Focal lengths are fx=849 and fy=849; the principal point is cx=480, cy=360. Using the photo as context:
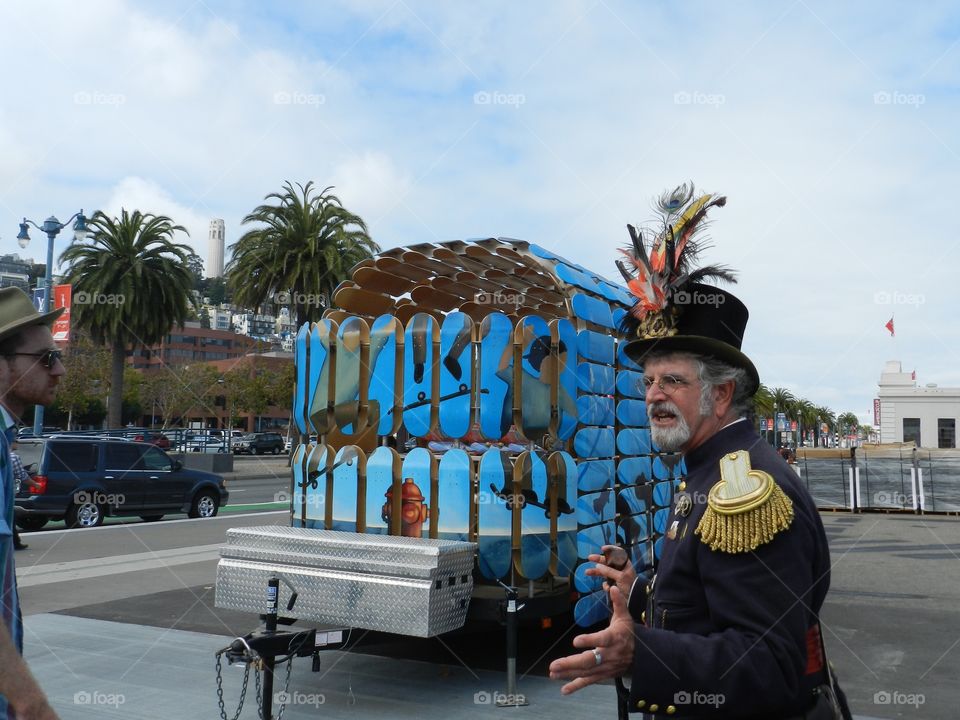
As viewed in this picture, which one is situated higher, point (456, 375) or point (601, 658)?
point (456, 375)

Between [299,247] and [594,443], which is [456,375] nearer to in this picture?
[594,443]

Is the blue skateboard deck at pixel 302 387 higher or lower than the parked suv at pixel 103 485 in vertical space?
higher

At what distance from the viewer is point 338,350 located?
7051mm

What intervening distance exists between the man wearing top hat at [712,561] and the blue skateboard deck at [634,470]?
184 inches

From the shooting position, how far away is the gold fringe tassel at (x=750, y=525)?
211 centimetres

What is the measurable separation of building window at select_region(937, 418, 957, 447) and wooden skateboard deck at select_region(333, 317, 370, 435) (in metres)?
77.5

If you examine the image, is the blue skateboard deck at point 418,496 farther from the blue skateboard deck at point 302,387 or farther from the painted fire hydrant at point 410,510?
the blue skateboard deck at point 302,387

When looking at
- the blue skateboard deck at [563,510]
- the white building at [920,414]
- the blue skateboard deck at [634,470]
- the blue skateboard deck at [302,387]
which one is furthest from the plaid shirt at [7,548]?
the white building at [920,414]

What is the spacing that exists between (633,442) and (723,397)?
17.7ft

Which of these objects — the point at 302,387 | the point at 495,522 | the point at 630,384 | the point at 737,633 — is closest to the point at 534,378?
the point at 495,522

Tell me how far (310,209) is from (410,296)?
21893 mm

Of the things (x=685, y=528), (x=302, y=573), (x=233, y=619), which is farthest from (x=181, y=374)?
(x=685, y=528)

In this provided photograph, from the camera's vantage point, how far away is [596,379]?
22.9ft

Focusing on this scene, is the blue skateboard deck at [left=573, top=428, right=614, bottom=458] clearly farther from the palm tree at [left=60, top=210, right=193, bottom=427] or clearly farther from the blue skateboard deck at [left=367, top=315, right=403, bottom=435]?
the palm tree at [left=60, top=210, right=193, bottom=427]
